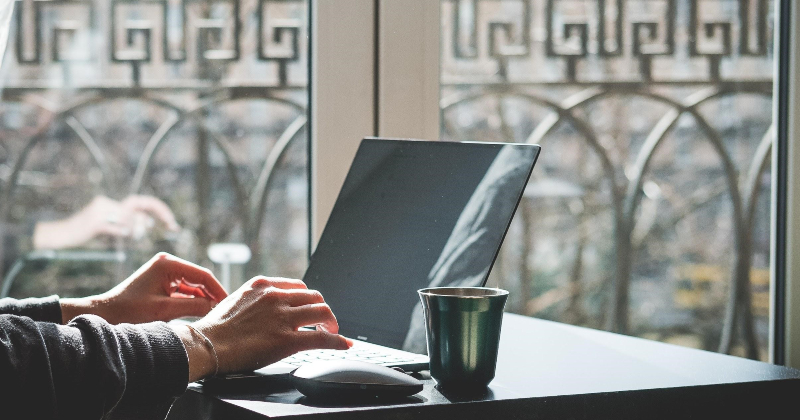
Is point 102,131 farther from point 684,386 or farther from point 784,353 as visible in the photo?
point 784,353

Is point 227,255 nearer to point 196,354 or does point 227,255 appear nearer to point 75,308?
point 75,308

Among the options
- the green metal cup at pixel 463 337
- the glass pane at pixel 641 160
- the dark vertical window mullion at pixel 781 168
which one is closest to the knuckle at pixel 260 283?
the green metal cup at pixel 463 337

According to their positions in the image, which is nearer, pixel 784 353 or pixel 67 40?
pixel 67 40

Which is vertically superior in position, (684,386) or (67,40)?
(67,40)

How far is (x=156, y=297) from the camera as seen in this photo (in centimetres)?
120

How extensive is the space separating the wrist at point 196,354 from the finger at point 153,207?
66 cm

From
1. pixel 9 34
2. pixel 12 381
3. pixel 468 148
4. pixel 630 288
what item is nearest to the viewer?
pixel 12 381

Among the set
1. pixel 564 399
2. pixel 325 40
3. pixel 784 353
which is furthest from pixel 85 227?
pixel 784 353

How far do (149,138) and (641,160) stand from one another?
2.97 feet

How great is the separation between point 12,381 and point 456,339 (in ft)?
1.35

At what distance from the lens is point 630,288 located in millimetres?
1679

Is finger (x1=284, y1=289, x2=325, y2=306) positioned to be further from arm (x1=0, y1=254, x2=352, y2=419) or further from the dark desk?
the dark desk

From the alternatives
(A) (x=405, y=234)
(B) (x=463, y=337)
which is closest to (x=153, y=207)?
(A) (x=405, y=234)

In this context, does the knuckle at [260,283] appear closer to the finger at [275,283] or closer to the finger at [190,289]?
the finger at [275,283]
